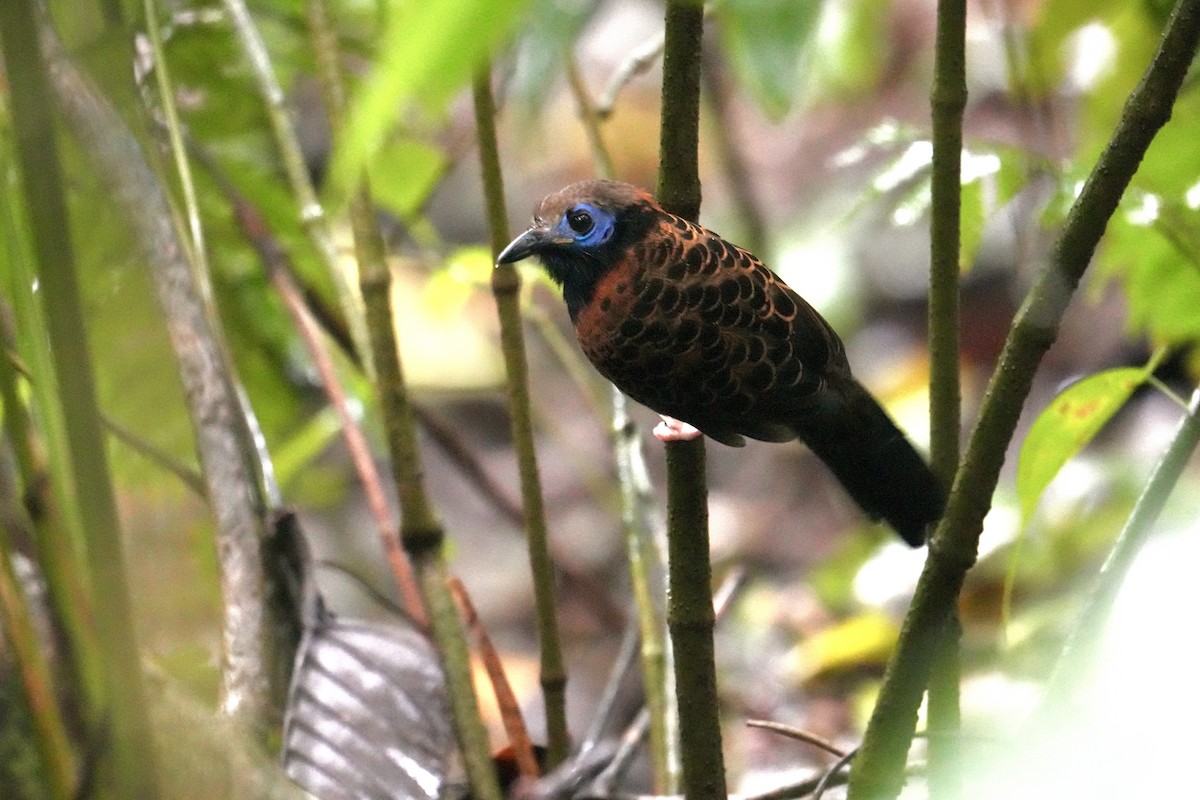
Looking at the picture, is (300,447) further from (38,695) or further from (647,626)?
(38,695)

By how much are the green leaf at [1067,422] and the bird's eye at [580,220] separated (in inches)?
19.5

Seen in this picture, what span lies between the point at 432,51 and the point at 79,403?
36 cm

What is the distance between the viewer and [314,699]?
129 centimetres

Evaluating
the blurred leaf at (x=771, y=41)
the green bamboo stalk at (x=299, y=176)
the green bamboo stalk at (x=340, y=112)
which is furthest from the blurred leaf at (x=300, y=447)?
the blurred leaf at (x=771, y=41)

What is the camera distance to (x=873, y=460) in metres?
1.26

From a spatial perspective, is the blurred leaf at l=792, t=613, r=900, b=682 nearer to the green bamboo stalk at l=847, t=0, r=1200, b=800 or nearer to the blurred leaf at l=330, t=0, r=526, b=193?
the green bamboo stalk at l=847, t=0, r=1200, b=800

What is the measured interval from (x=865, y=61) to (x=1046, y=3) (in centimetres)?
139

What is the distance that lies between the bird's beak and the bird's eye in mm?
16

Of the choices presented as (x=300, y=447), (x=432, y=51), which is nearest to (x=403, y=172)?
(x=300, y=447)

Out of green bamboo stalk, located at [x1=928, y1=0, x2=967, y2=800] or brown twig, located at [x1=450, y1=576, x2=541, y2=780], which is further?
brown twig, located at [x1=450, y1=576, x2=541, y2=780]

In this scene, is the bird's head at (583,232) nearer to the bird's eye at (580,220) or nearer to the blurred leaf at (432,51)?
the bird's eye at (580,220)

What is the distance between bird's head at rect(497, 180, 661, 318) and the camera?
124 centimetres

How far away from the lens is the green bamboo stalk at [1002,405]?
780 millimetres

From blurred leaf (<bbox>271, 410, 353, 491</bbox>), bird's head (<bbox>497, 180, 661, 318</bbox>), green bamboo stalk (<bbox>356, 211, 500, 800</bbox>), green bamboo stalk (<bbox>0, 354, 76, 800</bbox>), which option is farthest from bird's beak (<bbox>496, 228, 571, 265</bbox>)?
blurred leaf (<bbox>271, 410, 353, 491</bbox>)
